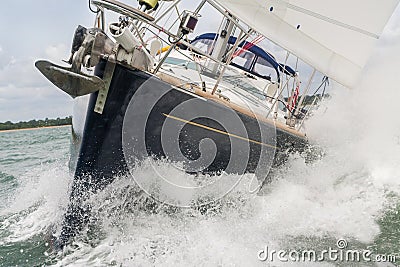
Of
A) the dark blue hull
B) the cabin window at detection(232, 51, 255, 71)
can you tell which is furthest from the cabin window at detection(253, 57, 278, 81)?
the dark blue hull

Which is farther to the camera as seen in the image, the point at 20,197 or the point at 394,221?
the point at 20,197

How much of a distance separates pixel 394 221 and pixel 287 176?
1.57 meters

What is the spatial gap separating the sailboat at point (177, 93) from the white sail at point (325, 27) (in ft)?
0.04

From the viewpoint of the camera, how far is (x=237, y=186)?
479 cm

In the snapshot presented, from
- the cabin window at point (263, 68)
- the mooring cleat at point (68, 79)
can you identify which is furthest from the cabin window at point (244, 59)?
the mooring cleat at point (68, 79)

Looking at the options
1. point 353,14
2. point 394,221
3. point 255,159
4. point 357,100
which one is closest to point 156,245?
point 255,159

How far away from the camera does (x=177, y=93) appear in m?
3.94

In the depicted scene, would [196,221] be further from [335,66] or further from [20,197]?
[20,197]

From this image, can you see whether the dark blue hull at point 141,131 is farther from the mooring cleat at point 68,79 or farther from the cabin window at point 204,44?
the cabin window at point 204,44

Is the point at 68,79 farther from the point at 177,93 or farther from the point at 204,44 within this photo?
the point at 204,44

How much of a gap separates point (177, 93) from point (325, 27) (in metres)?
1.94

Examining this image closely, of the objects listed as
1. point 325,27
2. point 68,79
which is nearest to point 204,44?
point 325,27

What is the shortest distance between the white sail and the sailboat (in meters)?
0.01

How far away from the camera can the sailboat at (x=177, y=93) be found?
11.8ft
